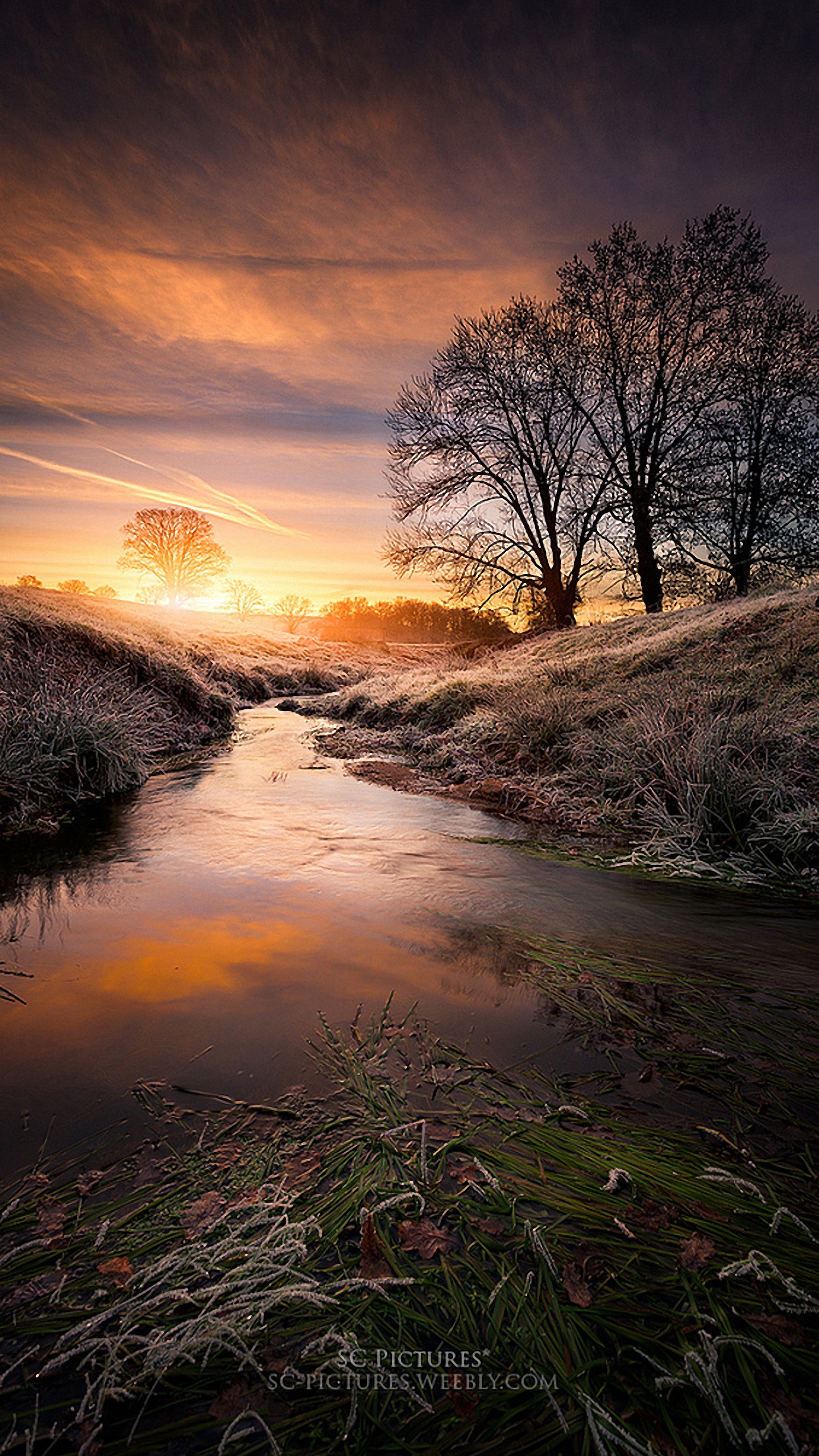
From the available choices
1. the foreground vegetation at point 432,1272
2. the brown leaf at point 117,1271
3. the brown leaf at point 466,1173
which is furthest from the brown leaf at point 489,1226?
the brown leaf at point 117,1271

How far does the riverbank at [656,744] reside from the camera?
14.7 feet

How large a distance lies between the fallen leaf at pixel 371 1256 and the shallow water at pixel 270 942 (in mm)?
684

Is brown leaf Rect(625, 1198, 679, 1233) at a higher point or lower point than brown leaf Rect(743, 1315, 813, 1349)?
lower

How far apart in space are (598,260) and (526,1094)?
71.1ft

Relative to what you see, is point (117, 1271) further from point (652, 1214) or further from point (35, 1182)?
point (652, 1214)

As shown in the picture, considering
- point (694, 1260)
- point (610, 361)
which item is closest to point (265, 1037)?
point (694, 1260)

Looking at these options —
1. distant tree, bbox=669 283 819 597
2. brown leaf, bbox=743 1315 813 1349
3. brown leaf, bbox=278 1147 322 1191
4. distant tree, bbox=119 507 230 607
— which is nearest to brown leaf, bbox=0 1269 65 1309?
brown leaf, bbox=278 1147 322 1191

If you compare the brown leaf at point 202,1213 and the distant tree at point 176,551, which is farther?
the distant tree at point 176,551

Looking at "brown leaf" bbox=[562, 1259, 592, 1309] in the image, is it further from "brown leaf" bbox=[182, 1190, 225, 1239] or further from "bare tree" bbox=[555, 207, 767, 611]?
"bare tree" bbox=[555, 207, 767, 611]

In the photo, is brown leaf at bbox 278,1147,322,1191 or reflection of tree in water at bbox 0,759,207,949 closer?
brown leaf at bbox 278,1147,322,1191

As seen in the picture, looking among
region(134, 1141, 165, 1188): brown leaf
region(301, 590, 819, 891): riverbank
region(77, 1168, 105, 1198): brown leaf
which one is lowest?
region(134, 1141, 165, 1188): brown leaf

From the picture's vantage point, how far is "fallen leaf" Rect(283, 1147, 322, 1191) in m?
1.62

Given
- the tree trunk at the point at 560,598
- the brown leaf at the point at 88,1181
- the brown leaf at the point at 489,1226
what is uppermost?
the tree trunk at the point at 560,598

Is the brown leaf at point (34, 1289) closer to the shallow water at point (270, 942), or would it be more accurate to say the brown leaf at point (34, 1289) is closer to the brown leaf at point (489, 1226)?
the shallow water at point (270, 942)
